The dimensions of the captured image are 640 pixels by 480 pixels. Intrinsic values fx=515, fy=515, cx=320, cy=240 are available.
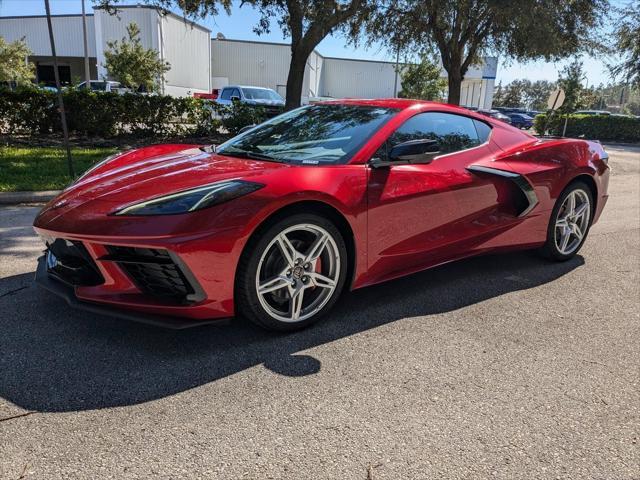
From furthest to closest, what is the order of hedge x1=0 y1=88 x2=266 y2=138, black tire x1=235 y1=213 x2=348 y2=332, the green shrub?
hedge x1=0 y1=88 x2=266 y2=138
the green shrub
black tire x1=235 y1=213 x2=348 y2=332

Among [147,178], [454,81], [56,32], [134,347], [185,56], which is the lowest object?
[134,347]

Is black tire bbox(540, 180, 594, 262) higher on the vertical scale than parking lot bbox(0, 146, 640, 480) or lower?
higher

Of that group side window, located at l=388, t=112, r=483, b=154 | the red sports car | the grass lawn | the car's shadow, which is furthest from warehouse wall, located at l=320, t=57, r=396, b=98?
the car's shadow

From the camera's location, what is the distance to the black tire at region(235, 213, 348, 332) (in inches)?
106

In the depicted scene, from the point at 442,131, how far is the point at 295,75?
953cm

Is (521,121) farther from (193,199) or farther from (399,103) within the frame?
(193,199)

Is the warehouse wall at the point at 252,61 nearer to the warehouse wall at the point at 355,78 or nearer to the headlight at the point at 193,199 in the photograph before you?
the warehouse wall at the point at 355,78

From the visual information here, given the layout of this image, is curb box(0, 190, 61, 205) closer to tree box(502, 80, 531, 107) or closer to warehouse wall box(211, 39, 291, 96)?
warehouse wall box(211, 39, 291, 96)

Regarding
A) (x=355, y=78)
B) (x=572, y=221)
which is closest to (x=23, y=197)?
(x=572, y=221)

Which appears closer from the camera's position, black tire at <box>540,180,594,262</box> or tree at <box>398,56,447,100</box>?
black tire at <box>540,180,594,262</box>

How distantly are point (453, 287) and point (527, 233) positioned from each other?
835mm

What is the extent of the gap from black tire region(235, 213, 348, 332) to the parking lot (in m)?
0.11

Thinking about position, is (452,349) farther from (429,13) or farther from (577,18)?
(577,18)

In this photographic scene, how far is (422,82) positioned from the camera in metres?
34.8
